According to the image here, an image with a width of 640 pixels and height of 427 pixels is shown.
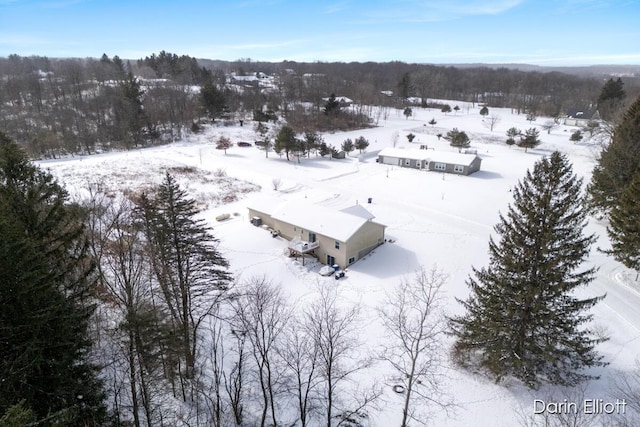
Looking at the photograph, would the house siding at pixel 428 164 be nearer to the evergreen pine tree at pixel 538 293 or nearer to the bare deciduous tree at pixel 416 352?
the bare deciduous tree at pixel 416 352

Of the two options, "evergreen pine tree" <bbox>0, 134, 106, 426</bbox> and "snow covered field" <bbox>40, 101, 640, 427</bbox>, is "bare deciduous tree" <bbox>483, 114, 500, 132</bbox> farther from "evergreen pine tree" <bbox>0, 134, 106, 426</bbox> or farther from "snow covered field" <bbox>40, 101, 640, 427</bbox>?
"evergreen pine tree" <bbox>0, 134, 106, 426</bbox>

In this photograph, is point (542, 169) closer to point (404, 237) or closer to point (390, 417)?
point (390, 417)

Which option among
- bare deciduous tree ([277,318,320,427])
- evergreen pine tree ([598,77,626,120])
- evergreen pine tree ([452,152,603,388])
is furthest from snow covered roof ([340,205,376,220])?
evergreen pine tree ([598,77,626,120])

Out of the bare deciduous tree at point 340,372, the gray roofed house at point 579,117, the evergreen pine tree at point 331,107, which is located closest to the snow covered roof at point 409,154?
the evergreen pine tree at point 331,107

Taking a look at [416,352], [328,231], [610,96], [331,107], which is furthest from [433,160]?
[610,96]

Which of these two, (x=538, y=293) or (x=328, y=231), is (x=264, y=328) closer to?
(x=328, y=231)
